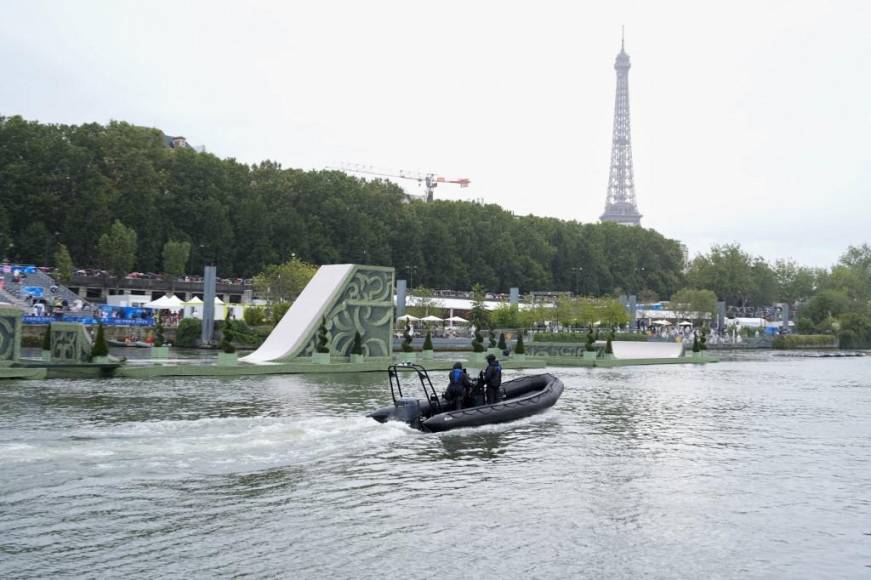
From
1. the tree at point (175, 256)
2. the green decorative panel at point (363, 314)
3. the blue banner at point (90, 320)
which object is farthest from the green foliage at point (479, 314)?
the green decorative panel at point (363, 314)

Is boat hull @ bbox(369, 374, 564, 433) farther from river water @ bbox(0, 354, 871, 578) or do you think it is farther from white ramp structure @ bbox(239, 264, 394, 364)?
white ramp structure @ bbox(239, 264, 394, 364)

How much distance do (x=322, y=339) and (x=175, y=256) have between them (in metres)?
44.5

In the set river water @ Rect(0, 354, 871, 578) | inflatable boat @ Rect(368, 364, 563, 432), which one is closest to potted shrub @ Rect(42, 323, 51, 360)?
river water @ Rect(0, 354, 871, 578)

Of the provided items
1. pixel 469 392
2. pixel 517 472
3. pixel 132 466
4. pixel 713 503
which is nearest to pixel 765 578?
pixel 713 503

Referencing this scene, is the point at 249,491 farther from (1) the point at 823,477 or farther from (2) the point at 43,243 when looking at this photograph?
(2) the point at 43,243

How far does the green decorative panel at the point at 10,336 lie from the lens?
111 feet

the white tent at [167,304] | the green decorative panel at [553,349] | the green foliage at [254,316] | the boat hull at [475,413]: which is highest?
the white tent at [167,304]

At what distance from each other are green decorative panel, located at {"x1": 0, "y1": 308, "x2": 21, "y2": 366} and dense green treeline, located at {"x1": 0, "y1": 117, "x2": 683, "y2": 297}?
45695mm

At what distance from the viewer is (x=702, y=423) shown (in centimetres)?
2542

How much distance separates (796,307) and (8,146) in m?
115

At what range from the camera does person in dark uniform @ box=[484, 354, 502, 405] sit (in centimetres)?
2281

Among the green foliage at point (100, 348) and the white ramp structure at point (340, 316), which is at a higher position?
the white ramp structure at point (340, 316)

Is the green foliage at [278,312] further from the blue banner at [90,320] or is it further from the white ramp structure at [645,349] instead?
the white ramp structure at [645,349]

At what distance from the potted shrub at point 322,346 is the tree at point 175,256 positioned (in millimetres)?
43452
